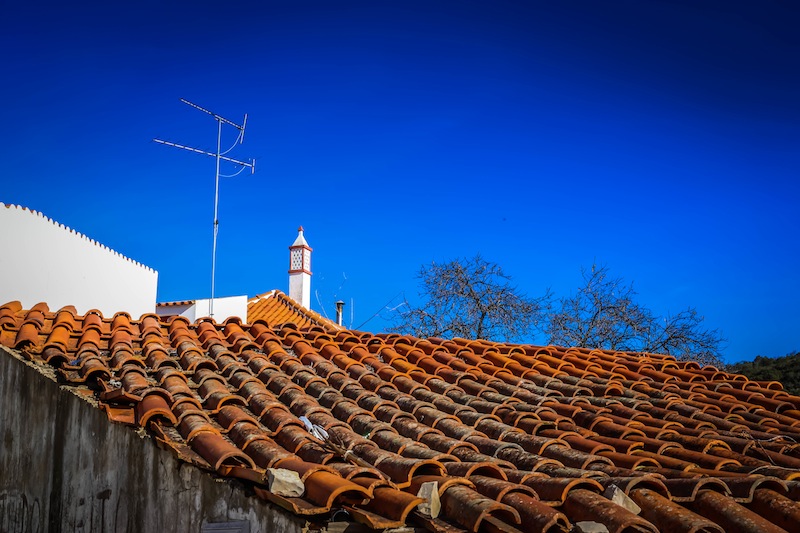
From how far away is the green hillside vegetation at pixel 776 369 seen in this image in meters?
19.3

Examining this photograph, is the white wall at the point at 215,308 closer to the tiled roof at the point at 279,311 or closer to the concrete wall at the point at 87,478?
the tiled roof at the point at 279,311

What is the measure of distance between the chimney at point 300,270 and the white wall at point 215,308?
183 inches

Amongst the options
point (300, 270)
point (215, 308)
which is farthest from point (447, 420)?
point (300, 270)

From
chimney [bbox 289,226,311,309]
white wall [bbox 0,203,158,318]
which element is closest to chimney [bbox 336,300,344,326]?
chimney [bbox 289,226,311,309]

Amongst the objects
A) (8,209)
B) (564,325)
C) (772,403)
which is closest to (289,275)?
(564,325)

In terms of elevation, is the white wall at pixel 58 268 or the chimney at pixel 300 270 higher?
the chimney at pixel 300 270

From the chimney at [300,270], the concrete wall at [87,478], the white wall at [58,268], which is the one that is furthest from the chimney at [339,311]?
the concrete wall at [87,478]

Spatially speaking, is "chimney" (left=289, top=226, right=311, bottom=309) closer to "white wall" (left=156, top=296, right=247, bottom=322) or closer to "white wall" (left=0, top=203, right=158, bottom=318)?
"white wall" (left=156, top=296, right=247, bottom=322)

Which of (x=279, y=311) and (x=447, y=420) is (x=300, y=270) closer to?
(x=279, y=311)

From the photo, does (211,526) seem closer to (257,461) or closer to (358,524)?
(257,461)

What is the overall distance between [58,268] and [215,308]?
6240 millimetres

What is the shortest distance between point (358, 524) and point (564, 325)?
18349 mm

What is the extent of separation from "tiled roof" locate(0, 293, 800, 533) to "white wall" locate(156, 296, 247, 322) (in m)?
8.66

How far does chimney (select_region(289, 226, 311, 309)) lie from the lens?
23.3m
